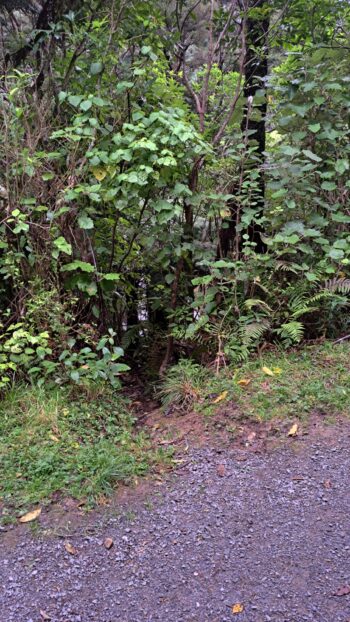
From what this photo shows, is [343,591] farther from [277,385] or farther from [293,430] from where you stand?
[277,385]

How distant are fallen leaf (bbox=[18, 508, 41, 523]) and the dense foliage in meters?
1.13

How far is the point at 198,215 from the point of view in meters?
4.92

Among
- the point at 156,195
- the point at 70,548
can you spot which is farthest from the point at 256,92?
the point at 70,548

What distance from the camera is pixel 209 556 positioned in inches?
100

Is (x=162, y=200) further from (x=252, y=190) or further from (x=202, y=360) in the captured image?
(x=202, y=360)

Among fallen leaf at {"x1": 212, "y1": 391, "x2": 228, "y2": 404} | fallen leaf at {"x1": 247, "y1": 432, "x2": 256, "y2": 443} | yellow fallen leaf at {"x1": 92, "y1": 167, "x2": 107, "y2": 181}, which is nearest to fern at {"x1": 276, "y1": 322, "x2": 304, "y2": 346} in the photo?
fallen leaf at {"x1": 212, "y1": 391, "x2": 228, "y2": 404}

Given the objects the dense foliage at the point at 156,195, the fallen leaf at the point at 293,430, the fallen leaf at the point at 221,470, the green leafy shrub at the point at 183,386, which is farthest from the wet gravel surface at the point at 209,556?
the dense foliage at the point at 156,195

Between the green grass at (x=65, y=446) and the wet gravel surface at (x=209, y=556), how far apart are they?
28 cm

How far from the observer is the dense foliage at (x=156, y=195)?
13.4 feet

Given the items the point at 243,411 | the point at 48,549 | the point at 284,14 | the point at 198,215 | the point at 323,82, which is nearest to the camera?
the point at 48,549

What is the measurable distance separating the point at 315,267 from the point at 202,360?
4.54 ft

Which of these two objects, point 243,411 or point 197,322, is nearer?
point 243,411

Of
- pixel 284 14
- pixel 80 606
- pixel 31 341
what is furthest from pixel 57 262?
pixel 284 14

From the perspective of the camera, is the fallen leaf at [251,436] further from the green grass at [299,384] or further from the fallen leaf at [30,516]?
the fallen leaf at [30,516]
